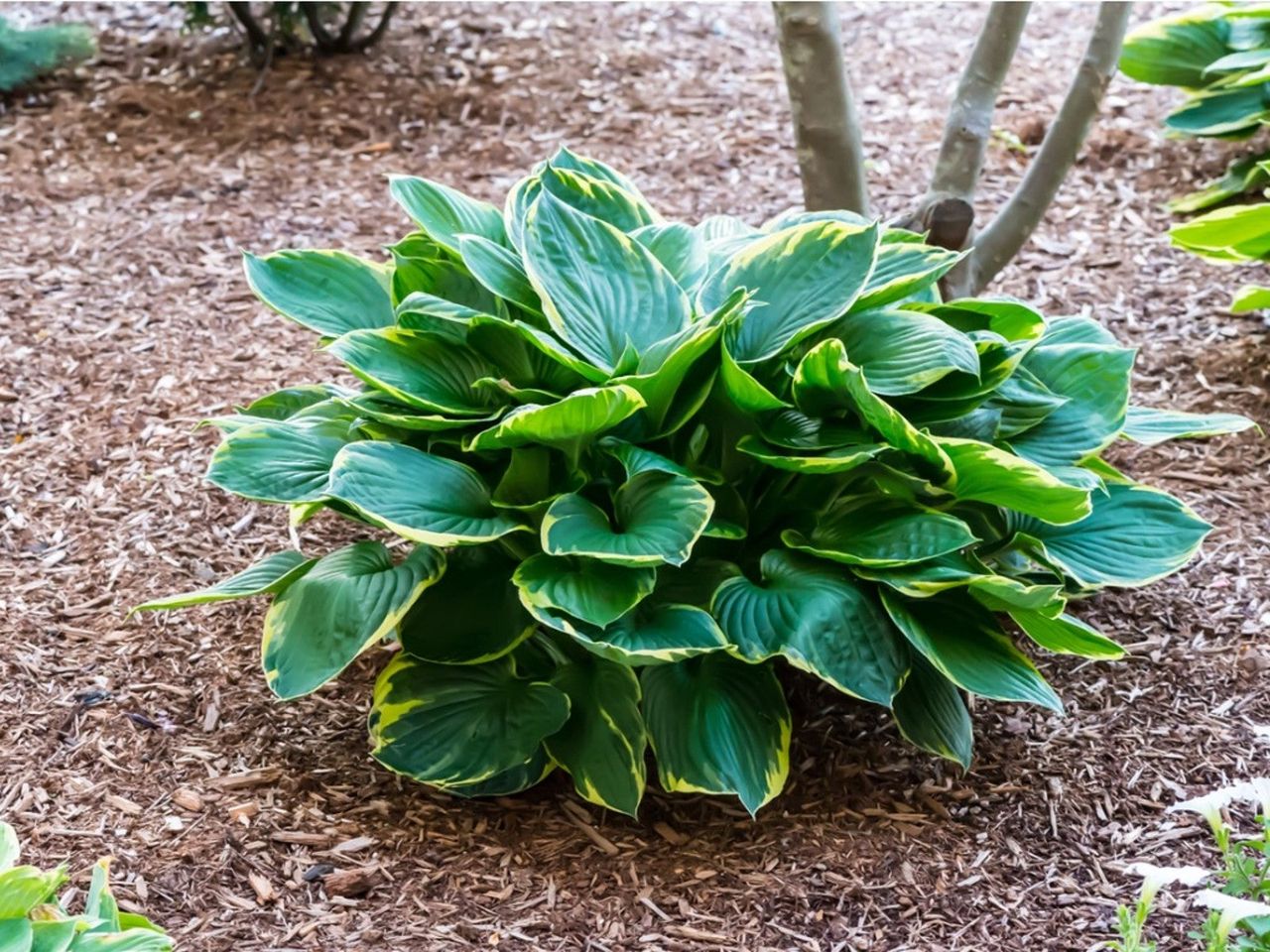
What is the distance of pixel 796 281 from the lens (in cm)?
290

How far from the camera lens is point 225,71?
5906mm

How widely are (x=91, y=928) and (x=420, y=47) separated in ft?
16.0

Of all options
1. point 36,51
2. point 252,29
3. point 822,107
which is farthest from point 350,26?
point 822,107

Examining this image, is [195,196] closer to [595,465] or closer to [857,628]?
[595,465]

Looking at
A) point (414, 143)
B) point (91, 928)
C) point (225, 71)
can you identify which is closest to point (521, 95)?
point (414, 143)

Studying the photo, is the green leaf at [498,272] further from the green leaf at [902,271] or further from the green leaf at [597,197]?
the green leaf at [902,271]

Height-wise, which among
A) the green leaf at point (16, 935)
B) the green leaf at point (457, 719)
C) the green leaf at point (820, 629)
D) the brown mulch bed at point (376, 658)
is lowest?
the brown mulch bed at point (376, 658)

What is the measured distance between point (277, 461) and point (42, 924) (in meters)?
1.21

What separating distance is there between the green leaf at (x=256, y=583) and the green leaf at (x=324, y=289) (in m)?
0.52

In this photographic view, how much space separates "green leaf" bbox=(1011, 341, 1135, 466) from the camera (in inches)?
120

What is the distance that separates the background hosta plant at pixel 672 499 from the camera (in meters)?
2.66

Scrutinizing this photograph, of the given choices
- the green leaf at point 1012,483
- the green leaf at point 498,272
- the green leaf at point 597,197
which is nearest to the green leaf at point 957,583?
the green leaf at point 1012,483

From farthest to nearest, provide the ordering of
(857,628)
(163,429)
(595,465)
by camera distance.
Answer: (163,429), (595,465), (857,628)

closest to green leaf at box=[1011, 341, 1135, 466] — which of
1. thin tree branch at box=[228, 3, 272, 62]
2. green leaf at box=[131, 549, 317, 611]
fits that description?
green leaf at box=[131, 549, 317, 611]
